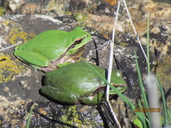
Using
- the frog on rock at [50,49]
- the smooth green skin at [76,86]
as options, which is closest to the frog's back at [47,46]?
the frog on rock at [50,49]

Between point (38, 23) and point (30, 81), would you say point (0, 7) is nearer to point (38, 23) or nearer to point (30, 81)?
point (38, 23)

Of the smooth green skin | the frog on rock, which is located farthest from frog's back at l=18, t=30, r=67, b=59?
the smooth green skin

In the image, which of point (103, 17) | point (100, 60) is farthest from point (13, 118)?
point (103, 17)

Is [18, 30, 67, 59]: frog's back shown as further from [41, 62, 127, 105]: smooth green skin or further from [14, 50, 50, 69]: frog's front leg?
[41, 62, 127, 105]: smooth green skin

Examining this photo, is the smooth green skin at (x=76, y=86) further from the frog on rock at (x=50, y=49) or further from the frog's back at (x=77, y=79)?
the frog on rock at (x=50, y=49)

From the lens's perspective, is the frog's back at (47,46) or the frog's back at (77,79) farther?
the frog's back at (47,46)

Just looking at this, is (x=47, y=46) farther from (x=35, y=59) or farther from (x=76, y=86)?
(x=76, y=86)

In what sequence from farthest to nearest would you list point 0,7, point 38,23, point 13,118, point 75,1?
point 0,7 < point 75,1 < point 38,23 < point 13,118
